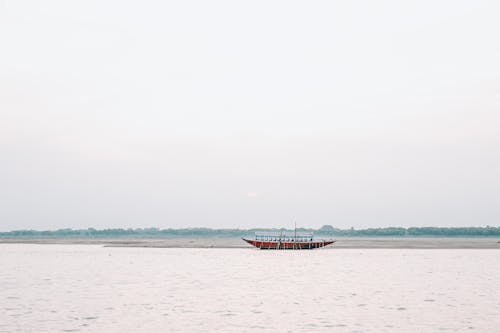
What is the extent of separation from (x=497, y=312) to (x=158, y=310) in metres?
18.2

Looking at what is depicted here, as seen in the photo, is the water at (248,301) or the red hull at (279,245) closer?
the water at (248,301)

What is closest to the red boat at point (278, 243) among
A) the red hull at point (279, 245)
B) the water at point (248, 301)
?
the red hull at point (279, 245)

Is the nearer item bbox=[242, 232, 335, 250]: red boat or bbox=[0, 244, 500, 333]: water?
bbox=[0, 244, 500, 333]: water

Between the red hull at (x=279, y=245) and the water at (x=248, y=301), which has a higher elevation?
the red hull at (x=279, y=245)

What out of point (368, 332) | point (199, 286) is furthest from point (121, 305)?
point (368, 332)

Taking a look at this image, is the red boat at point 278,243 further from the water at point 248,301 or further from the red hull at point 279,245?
the water at point 248,301

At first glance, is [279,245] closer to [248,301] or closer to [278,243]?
[278,243]

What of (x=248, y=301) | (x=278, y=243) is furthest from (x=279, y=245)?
(x=248, y=301)

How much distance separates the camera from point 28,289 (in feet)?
146

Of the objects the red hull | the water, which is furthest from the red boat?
the water

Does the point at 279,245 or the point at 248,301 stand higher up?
the point at 279,245

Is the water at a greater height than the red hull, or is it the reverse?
the red hull

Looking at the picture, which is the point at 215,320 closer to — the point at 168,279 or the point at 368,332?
the point at 368,332

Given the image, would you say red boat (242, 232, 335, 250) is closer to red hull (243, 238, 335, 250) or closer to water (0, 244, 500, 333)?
red hull (243, 238, 335, 250)
